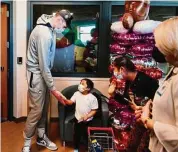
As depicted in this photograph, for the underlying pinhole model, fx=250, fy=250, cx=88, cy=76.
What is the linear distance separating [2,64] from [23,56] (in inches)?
14.2

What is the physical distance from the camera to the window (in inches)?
161

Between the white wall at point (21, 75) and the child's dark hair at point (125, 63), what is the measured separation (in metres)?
1.35

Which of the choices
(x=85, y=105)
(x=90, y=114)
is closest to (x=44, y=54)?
(x=85, y=105)

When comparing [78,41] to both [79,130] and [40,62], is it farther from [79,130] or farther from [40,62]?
[79,130]

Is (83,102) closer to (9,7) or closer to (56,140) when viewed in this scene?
(56,140)

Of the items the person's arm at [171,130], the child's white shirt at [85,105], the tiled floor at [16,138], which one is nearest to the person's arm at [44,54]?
the child's white shirt at [85,105]

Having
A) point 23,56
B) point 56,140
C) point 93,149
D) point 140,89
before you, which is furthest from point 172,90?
point 23,56

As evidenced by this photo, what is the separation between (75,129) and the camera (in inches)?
123

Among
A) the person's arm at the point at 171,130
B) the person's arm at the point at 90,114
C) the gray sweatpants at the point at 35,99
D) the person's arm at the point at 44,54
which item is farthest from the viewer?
the person's arm at the point at 90,114

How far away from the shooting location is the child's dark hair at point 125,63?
2.67m

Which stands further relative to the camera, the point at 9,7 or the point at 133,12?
the point at 9,7

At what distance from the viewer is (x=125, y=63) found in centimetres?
275

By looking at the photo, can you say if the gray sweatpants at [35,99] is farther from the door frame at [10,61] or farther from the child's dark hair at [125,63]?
the door frame at [10,61]

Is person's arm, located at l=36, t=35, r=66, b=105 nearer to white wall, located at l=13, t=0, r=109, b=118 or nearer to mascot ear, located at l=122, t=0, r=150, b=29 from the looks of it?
mascot ear, located at l=122, t=0, r=150, b=29
